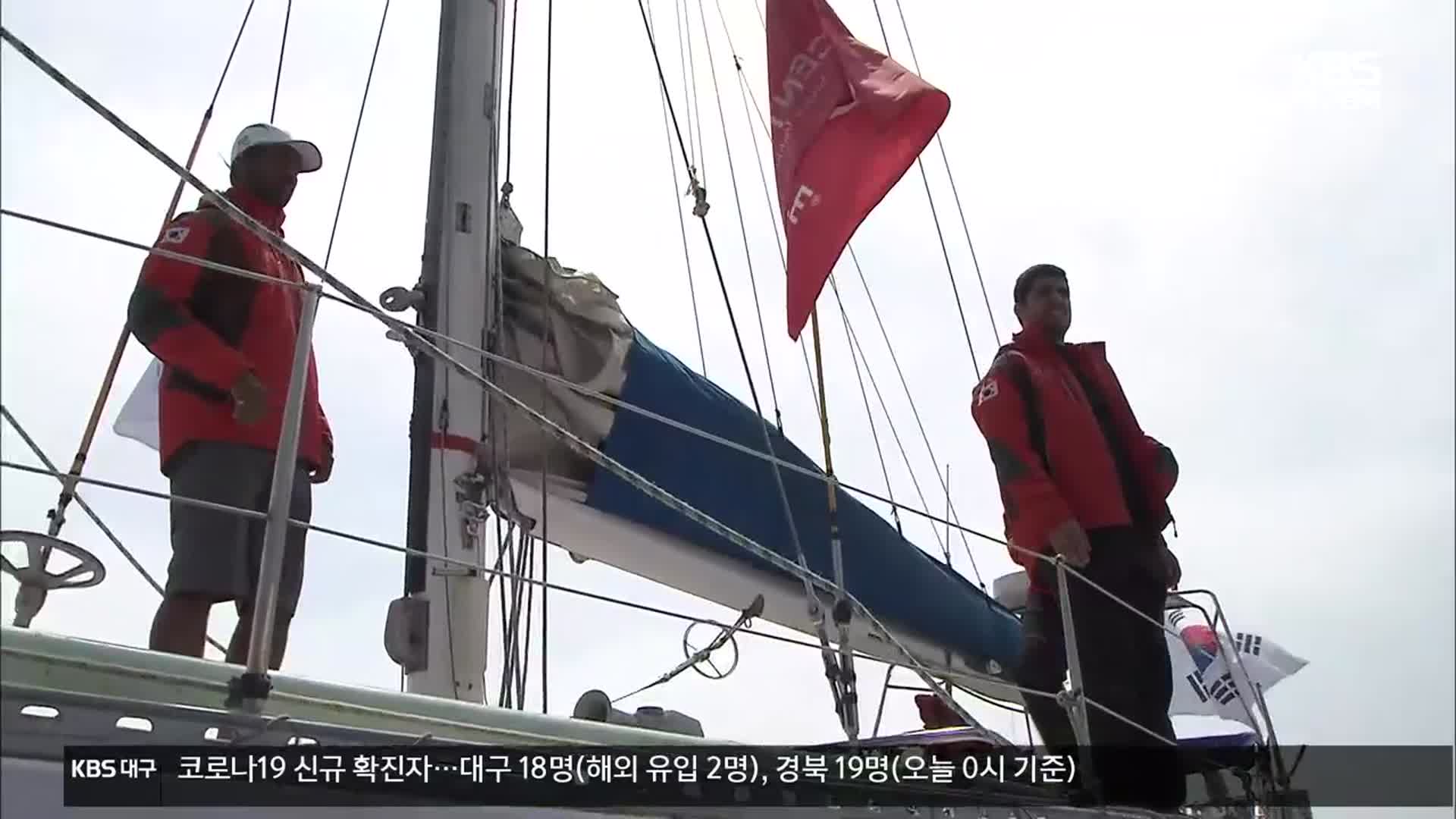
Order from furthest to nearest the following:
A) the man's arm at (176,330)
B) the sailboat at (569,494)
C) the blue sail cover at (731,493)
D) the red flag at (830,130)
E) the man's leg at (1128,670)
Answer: the blue sail cover at (731,493) < the red flag at (830,130) < the man's leg at (1128,670) < the man's arm at (176,330) < the sailboat at (569,494)

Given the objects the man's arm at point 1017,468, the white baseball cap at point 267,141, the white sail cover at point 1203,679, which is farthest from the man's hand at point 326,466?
the white sail cover at point 1203,679

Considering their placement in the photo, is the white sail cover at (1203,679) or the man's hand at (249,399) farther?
the white sail cover at (1203,679)

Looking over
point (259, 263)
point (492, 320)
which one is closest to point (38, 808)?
point (259, 263)

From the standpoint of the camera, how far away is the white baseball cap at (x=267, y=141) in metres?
2.73

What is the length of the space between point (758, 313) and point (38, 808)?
445 cm

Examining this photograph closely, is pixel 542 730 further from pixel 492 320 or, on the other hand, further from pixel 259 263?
pixel 492 320

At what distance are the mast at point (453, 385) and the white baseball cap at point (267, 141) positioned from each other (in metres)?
0.52

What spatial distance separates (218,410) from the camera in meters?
2.40

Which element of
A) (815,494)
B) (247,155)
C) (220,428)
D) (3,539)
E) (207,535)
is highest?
(247,155)

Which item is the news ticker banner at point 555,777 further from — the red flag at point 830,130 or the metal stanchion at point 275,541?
the red flag at point 830,130

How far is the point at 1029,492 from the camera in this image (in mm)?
3059

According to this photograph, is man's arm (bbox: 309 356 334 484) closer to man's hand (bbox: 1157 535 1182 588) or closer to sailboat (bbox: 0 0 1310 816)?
sailboat (bbox: 0 0 1310 816)

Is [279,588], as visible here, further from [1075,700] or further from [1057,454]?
[1057,454]

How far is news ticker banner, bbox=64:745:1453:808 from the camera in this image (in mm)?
1484
